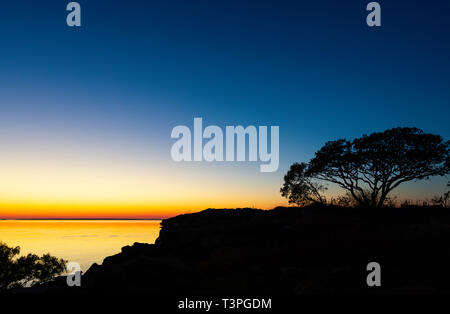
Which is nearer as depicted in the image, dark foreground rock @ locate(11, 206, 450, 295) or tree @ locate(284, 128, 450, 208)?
dark foreground rock @ locate(11, 206, 450, 295)

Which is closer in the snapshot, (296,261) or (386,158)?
(296,261)

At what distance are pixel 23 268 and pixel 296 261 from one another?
81.7 ft

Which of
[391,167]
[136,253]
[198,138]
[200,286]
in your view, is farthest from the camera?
[391,167]

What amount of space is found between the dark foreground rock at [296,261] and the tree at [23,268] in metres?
14.8

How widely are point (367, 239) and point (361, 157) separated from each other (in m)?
22.7

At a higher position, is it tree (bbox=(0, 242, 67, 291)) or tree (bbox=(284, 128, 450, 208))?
tree (bbox=(284, 128, 450, 208))

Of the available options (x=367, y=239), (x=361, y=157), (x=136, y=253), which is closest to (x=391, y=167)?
(x=361, y=157)

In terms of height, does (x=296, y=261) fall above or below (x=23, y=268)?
above

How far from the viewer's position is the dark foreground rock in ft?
25.6

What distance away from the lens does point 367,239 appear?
36.6 ft

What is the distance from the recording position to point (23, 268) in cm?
2338

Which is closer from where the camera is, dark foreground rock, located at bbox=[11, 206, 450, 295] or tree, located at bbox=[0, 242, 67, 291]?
dark foreground rock, located at bbox=[11, 206, 450, 295]

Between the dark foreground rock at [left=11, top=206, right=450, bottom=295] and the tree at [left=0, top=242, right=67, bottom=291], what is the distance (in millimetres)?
14772
